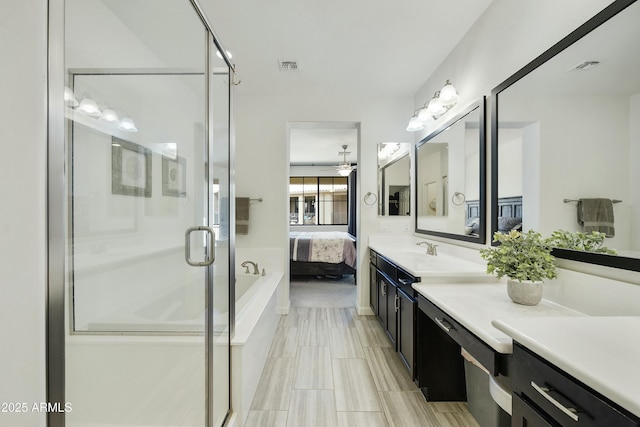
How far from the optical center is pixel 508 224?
165 cm

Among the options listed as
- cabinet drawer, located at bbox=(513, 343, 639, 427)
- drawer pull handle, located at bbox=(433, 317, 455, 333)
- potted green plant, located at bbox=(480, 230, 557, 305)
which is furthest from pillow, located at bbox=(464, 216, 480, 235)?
cabinet drawer, located at bbox=(513, 343, 639, 427)

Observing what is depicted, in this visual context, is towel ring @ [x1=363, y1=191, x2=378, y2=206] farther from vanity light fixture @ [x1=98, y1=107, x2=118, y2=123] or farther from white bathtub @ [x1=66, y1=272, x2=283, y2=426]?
vanity light fixture @ [x1=98, y1=107, x2=118, y2=123]

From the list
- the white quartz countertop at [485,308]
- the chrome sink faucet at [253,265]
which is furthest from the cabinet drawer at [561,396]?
the chrome sink faucet at [253,265]

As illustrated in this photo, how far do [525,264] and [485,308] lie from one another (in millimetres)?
280

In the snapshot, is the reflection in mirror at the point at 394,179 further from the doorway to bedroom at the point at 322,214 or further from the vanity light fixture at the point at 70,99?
the vanity light fixture at the point at 70,99

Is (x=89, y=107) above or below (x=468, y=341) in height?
above

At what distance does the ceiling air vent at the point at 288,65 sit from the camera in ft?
8.46

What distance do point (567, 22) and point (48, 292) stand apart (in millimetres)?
2159

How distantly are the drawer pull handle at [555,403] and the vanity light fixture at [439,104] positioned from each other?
215 centimetres

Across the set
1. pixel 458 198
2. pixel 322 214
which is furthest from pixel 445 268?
pixel 322 214

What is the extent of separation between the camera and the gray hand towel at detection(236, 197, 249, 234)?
124 inches

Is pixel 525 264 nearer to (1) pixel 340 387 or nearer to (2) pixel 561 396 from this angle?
(2) pixel 561 396

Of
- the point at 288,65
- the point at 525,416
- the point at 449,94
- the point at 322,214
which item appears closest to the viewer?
the point at 525,416

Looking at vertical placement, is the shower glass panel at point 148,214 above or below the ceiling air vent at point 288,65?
below
